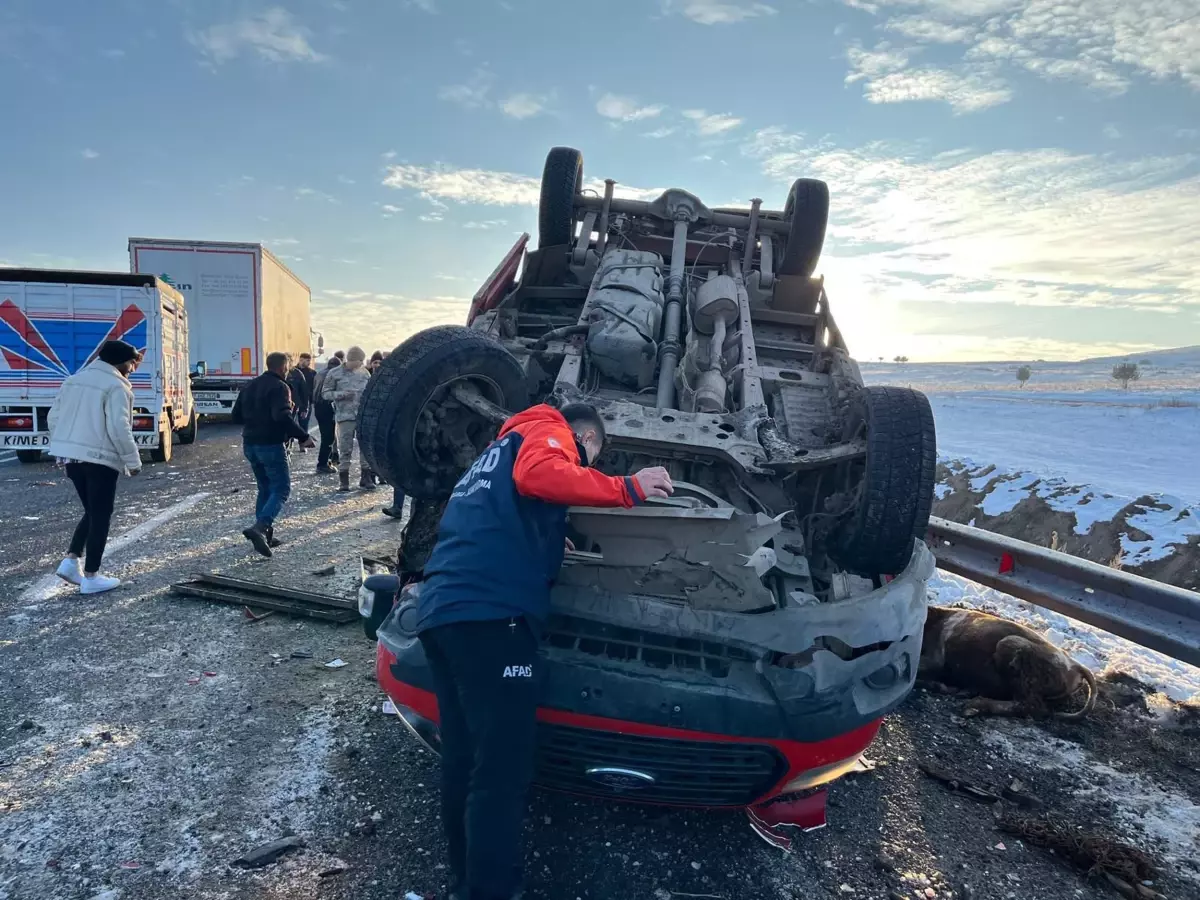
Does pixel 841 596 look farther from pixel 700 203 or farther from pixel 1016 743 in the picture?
pixel 700 203

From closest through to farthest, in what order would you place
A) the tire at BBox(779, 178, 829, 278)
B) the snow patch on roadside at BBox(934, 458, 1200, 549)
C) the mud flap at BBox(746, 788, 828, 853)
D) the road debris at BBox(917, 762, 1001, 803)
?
the mud flap at BBox(746, 788, 828, 853) < the road debris at BBox(917, 762, 1001, 803) < the tire at BBox(779, 178, 829, 278) < the snow patch on roadside at BBox(934, 458, 1200, 549)

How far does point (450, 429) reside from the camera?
3529 mm

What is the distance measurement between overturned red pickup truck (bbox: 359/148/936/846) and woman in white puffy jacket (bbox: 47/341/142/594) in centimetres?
257

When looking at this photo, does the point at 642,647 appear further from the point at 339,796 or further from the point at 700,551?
the point at 339,796

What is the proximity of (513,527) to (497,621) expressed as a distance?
285 millimetres

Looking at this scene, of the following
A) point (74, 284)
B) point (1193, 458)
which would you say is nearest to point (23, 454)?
point (74, 284)

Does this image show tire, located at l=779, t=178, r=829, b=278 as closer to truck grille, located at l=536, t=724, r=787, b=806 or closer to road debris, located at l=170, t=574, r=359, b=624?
road debris, located at l=170, t=574, r=359, b=624

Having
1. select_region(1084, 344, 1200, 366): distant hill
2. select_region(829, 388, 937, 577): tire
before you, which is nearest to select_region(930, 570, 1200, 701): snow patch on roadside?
select_region(829, 388, 937, 577): tire

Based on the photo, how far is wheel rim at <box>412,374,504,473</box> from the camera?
135 inches

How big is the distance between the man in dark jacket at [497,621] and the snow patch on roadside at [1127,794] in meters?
2.27

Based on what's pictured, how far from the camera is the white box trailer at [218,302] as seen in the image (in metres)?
15.0

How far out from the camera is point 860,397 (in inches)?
129

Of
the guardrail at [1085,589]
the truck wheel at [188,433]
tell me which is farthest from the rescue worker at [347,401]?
the guardrail at [1085,589]

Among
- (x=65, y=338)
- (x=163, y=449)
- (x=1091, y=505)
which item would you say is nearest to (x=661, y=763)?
(x=1091, y=505)
